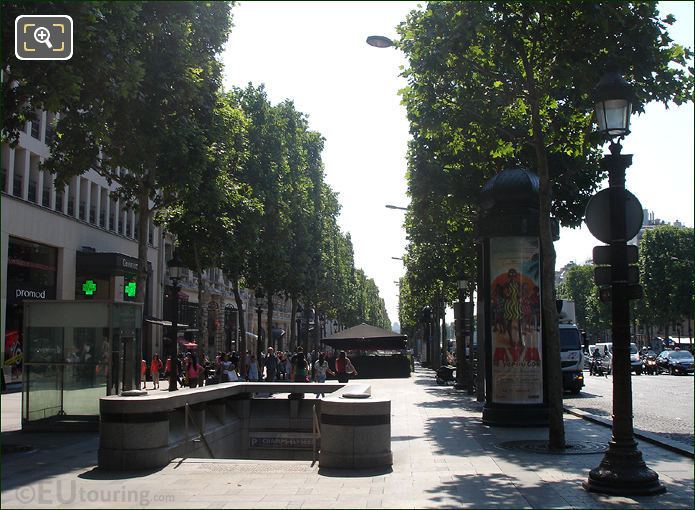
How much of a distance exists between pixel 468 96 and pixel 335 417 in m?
6.97

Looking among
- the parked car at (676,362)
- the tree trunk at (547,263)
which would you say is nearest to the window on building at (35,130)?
the tree trunk at (547,263)

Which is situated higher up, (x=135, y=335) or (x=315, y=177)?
(x=315, y=177)

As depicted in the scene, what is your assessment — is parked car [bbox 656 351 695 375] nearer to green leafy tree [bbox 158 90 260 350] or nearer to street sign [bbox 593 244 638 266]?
green leafy tree [bbox 158 90 260 350]

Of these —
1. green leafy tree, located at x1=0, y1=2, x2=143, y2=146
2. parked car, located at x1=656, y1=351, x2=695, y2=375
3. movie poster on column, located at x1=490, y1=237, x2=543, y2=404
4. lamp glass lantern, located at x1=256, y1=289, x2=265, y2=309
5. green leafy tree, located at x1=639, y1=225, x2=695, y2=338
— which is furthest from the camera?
green leafy tree, located at x1=639, y1=225, x2=695, y2=338

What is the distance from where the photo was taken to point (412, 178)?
984 inches

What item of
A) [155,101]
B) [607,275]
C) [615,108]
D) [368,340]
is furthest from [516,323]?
[368,340]

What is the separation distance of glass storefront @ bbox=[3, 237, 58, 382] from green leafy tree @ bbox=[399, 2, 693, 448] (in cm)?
1848

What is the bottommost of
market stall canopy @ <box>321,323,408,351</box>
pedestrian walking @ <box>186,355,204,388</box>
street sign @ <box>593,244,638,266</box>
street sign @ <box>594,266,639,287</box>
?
pedestrian walking @ <box>186,355,204,388</box>

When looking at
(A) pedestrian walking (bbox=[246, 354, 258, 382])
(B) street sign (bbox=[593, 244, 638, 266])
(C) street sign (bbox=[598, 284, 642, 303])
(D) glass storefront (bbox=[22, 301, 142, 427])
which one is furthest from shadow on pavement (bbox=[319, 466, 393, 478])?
(A) pedestrian walking (bbox=[246, 354, 258, 382])

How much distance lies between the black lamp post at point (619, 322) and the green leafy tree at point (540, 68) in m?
2.55

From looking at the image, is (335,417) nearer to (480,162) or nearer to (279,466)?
(279,466)

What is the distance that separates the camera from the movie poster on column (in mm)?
15883

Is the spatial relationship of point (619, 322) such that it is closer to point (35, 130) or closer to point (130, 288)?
point (130, 288)

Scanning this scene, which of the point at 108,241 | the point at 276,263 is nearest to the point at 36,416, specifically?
the point at 276,263
